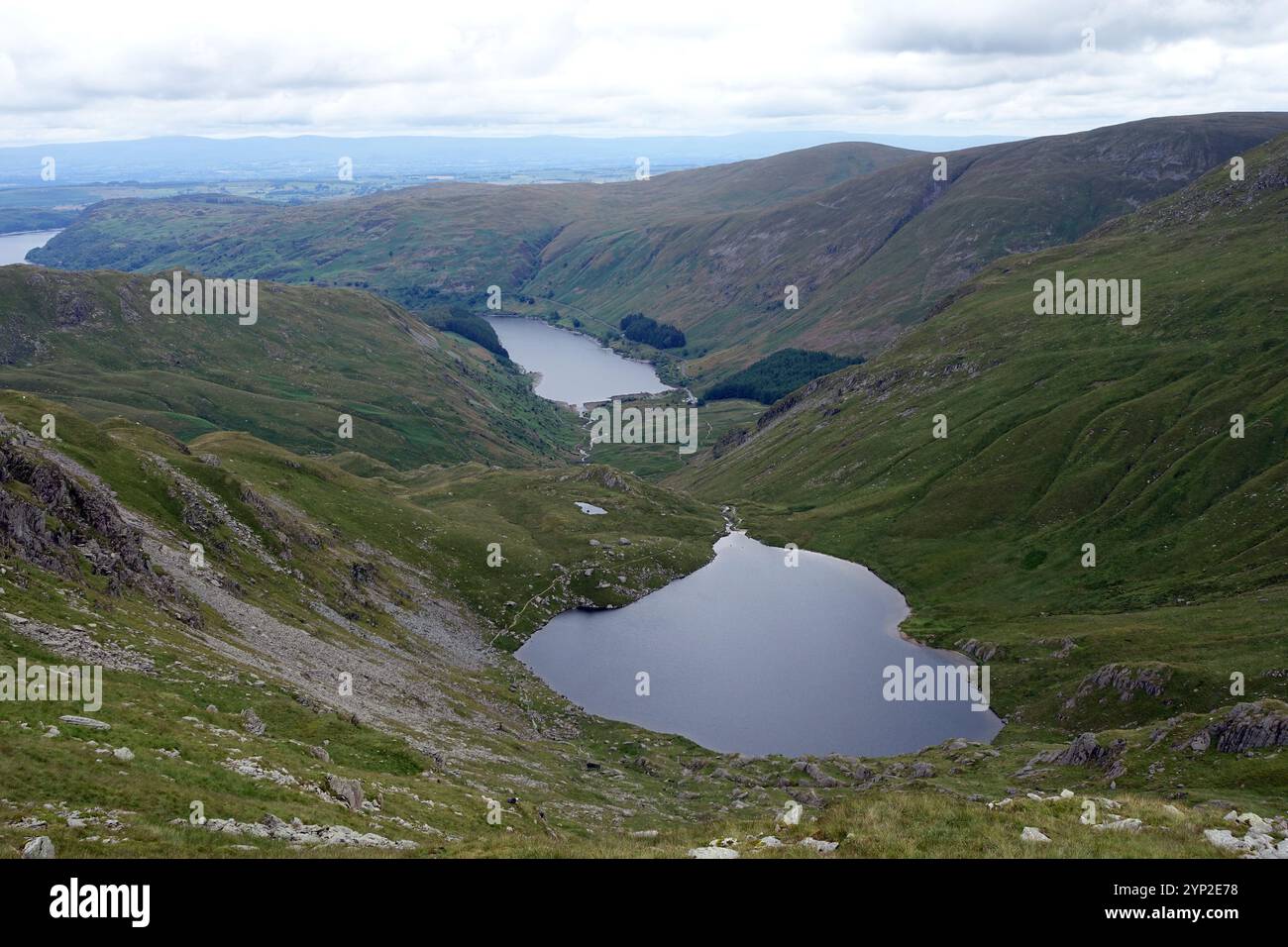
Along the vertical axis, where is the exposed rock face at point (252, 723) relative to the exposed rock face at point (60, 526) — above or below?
below

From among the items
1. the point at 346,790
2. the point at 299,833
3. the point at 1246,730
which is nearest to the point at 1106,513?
the point at 1246,730

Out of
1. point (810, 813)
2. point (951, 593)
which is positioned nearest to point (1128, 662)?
point (951, 593)

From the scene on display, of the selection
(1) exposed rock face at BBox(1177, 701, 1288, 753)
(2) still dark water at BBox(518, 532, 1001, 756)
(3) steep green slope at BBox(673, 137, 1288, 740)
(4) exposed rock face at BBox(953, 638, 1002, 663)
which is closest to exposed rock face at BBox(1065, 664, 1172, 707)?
(3) steep green slope at BBox(673, 137, 1288, 740)

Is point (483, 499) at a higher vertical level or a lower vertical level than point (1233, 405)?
lower

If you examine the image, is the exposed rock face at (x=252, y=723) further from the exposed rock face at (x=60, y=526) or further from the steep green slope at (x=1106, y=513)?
the steep green slope at (x=1106, y=513)

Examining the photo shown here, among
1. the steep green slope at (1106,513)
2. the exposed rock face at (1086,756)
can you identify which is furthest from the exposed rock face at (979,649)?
the exposed rock face at (1086,756)
